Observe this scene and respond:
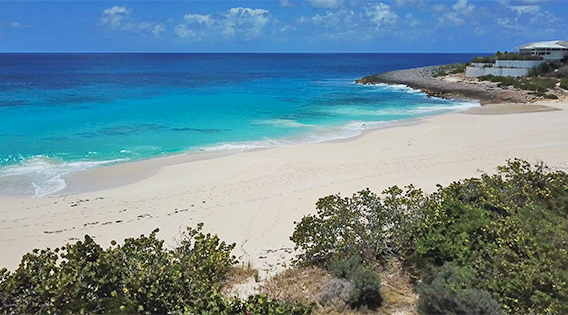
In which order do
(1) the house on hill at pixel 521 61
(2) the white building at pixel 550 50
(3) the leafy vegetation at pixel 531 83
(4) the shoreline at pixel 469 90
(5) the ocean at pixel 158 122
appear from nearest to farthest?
(5) the ocean at pixel 158 122
(4) the shoreline at pixel 469 90
(3) the leafy vegetation at pixel 531 83
(1) the house on hill at pixel 521 61
(2) the white building at pixel 550 50

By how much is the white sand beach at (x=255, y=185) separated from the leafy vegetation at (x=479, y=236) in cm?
148

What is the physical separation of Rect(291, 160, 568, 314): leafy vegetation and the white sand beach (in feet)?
4.86

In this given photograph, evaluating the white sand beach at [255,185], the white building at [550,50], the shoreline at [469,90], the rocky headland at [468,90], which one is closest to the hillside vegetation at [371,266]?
the white sand beach at [255,185]

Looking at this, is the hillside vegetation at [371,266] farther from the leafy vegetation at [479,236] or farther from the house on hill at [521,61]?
the house on hill at [521,61]

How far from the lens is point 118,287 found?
5.32 metres

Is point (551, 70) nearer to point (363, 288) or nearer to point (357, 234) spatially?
point (357, 234)

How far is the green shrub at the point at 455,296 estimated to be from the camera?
17.2 ft

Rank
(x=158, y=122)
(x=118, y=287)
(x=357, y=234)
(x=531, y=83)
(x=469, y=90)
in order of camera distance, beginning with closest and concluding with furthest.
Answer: (x=118, y=287) → (x=357, y=234) → (x=158, y=122) → (x=531, y=83) → (x=469, y=90)

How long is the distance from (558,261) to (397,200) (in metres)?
2.99

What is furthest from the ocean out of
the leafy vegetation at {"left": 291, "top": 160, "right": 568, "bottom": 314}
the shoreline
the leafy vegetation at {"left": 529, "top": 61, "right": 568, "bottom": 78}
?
the leafy vegetation at {"left": 529, "top": 61, "right": 568, "bottom": 78}

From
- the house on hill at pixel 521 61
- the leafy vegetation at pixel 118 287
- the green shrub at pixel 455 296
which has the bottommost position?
the green shrub at pixel 455 296

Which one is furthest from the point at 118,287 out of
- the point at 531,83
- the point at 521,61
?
the point at 521,61

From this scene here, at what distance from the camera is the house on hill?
47094 mm

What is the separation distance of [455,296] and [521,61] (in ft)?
167
